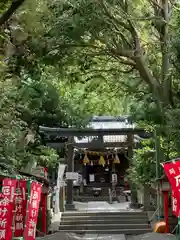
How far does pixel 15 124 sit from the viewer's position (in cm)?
916

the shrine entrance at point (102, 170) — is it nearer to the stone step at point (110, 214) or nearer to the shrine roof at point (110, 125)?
the shrine roof at point (110, 125)

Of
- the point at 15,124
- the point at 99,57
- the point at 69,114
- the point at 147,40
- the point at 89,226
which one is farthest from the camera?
the point at 69,114

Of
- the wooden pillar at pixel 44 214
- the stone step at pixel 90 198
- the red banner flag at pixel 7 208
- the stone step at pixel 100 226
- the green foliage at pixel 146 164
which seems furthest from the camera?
the stone step at pixel 90 198

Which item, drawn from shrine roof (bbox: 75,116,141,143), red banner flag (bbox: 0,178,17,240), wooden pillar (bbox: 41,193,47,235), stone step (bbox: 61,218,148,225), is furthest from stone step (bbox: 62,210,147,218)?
red banner flag (bbox: 0,178,17,240)

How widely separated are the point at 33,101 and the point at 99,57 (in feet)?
10.7

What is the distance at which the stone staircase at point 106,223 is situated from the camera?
1670 centimetres

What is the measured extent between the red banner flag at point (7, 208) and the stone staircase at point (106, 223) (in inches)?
358

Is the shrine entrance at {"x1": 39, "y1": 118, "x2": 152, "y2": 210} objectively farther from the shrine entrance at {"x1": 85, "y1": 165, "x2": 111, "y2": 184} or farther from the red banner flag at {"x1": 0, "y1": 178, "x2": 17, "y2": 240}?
the red banner flag at {"x1": 0, "y1": 178, "x2": 17, "y2": 240}

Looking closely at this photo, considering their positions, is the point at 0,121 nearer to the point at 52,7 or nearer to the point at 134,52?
the point at 52,7

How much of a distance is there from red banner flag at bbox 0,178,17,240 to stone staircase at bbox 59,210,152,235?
9091 mm

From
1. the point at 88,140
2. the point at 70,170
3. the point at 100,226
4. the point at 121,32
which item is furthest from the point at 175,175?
the point at 88,140

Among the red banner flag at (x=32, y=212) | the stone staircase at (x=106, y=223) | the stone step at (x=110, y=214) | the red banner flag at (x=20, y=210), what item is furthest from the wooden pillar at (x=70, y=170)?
the red banner flag at (x=32, y=212)

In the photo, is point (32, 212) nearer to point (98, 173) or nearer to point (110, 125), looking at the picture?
point (110, 125)

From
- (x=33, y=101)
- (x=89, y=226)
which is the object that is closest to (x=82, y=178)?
(x=89, y=226)
